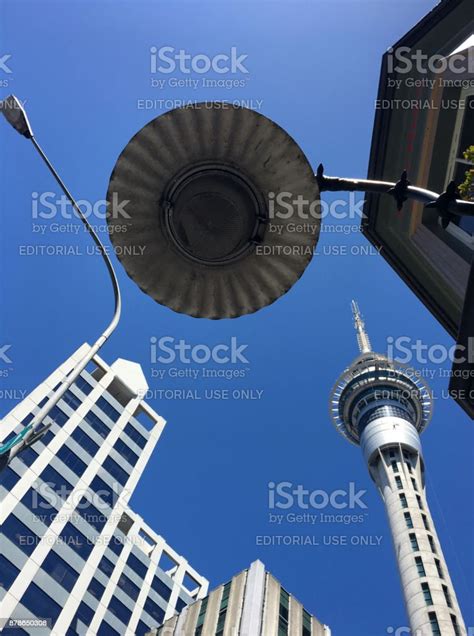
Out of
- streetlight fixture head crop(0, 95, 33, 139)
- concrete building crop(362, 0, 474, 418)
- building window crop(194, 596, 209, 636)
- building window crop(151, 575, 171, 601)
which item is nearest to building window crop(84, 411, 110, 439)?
building window crop(151, 575, 171, 601)

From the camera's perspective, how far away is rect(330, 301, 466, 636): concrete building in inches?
1831

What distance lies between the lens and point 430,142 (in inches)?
547

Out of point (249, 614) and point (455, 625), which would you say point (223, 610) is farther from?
point (455, 625)

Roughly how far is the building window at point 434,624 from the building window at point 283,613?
43.9 ft

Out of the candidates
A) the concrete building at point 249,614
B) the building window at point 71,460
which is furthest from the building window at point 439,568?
the building window at point 71,460

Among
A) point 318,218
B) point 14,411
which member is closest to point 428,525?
point 14,411

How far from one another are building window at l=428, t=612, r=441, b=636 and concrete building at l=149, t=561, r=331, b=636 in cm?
944

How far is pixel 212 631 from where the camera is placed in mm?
37906

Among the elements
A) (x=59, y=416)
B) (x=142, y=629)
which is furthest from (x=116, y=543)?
(x=59, y=416)

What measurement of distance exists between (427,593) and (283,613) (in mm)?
15655

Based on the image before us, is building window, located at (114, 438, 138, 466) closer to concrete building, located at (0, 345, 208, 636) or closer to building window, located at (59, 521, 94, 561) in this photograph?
concrete building, located at (0, 345, 208, 636)

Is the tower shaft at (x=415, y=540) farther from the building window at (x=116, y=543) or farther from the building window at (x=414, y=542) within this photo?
the building window at (x=116, y=543)

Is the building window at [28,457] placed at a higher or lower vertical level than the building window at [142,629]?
higher

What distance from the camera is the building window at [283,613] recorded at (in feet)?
126
